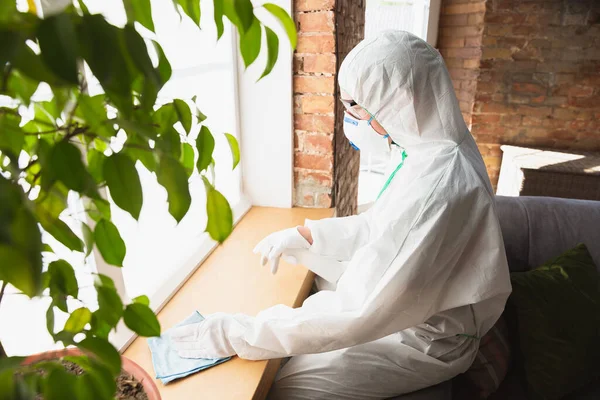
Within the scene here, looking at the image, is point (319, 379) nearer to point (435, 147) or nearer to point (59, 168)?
point (435, 147)

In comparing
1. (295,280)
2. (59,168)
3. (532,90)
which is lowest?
(295,280)

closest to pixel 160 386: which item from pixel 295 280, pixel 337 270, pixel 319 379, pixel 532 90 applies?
pixel 319 379

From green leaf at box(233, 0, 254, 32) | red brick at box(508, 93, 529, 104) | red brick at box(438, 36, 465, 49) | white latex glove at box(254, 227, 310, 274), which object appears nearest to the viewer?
green leaf at box(233, 0, 254, 32)

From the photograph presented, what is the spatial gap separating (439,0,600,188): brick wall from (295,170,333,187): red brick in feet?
7.23

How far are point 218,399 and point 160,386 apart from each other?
0.14m

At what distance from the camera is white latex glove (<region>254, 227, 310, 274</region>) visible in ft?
4.34

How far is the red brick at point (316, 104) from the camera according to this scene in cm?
164

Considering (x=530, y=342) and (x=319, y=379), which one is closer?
(x=319, y=379)

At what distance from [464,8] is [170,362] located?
3.48 metres

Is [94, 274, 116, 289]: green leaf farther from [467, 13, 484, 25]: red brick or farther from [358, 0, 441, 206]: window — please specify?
[467, 13, 484, 25]: red brick

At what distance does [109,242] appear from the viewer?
40cm

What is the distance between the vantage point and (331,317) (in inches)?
38.0

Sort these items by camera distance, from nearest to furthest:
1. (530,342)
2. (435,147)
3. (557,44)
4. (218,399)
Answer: (218,399) < (435,147) < (530,342) < (557,44)

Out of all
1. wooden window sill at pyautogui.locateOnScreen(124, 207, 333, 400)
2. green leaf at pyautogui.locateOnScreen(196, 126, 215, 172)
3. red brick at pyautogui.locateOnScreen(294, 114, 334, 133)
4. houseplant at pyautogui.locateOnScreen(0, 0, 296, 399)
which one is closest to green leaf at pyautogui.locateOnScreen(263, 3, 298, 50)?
houseplant at pyautogui.locateOnScreen(0, 0, 296, 399)
